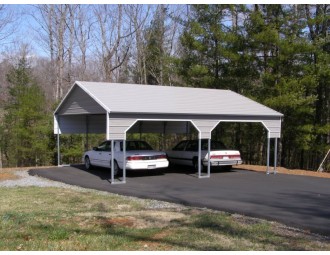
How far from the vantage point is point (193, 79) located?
2606cm

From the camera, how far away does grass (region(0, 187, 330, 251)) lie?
6.68 meters

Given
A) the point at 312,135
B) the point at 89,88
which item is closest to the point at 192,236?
the point at 89,88

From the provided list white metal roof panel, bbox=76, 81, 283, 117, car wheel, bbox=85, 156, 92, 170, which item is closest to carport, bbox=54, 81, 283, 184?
white metal roof panel, bbox=76, 81, 283, 117

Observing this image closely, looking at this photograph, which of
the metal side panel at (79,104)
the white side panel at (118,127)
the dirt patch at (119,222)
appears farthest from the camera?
the metal side panel at (79,104)

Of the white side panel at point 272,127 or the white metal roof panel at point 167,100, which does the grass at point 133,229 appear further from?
the white side panel at point 272,127

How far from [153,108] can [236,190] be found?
4518mm

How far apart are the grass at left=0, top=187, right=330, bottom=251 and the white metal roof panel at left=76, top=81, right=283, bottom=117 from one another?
5262 mm

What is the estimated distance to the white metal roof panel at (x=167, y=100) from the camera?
15.5 meters

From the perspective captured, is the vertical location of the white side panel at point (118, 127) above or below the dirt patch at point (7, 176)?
above

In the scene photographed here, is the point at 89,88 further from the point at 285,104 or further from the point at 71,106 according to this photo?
the point at 285,104

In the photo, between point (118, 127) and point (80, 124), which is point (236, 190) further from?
point (80, 124)

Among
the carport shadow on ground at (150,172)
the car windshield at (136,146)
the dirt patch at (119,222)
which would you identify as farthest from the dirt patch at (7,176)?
the dirt patch at (119,222)

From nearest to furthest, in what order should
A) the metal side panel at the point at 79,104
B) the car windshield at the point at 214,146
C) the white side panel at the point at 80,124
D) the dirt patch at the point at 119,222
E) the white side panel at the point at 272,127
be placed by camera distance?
the dirt patch at the point at 119,222, the metal side panel at the point at 79,104, the car windshield at the point at 214,146, the white side panel at the point at 272,127, the white side panel at the point at 80,124

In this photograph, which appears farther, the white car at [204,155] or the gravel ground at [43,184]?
the white car at [204,155]
